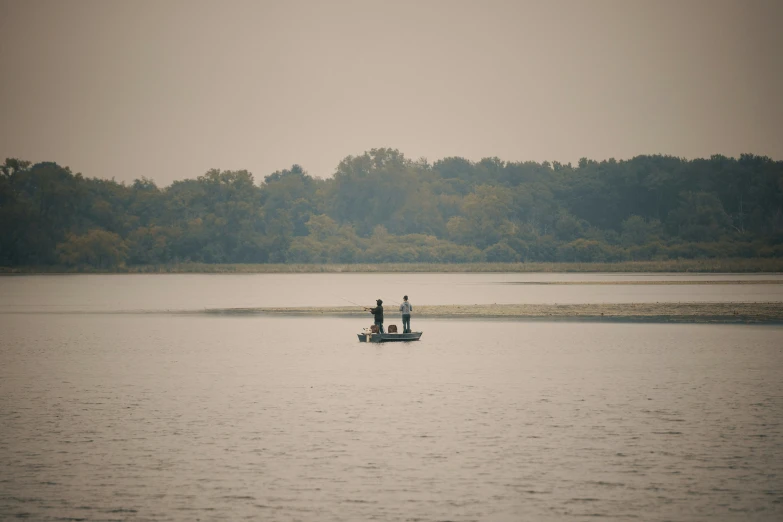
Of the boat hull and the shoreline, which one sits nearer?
the boat hull

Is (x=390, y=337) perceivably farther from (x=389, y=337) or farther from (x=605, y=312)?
(x=605, y=312)

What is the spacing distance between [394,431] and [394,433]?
0.23 m

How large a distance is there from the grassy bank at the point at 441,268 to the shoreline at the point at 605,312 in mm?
93049

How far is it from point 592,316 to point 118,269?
135m

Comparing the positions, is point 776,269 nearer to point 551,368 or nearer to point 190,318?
point 190,318

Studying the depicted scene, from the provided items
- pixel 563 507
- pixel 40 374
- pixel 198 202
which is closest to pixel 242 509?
pixel 563 507

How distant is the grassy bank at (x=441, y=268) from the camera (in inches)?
6152

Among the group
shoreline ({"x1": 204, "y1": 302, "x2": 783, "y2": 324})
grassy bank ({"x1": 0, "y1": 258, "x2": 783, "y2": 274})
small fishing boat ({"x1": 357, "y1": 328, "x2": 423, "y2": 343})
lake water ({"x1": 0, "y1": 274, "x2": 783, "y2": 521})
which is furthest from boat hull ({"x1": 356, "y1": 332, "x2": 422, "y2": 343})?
grassy bank ({"x1": 0, "y1": 258, "x2": 783, "y2": 274})

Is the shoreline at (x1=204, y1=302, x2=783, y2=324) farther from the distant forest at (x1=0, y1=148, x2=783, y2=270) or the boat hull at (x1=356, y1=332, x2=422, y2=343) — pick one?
the distant forest at (x1=0, y1=148, x2=783, y2=270)

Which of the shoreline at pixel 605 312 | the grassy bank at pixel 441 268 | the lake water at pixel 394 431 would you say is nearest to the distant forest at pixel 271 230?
the grassy bank at pixel 441 268

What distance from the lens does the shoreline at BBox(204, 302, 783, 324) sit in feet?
185

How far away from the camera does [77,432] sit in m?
22.2

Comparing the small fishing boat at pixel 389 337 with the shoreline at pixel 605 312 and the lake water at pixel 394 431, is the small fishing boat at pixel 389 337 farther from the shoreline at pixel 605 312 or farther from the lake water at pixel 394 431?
the shoreline at pixel 605 312

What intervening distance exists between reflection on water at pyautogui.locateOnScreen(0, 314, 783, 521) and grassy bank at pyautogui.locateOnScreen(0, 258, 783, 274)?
12022 centimetres
